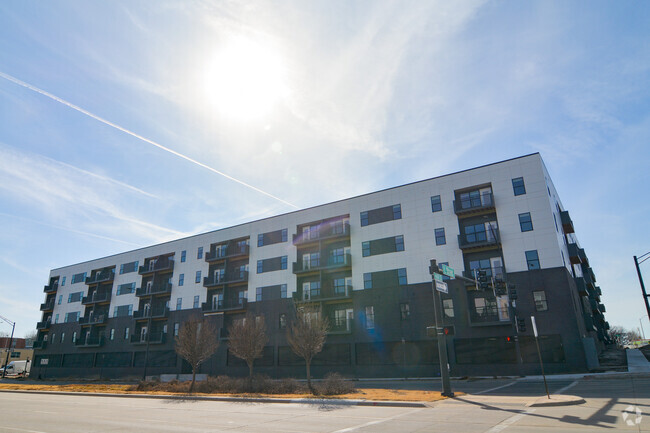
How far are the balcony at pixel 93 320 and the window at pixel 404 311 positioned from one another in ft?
163

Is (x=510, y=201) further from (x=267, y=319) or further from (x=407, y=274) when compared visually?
(x=267, y=319)

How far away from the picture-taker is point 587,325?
38.2m

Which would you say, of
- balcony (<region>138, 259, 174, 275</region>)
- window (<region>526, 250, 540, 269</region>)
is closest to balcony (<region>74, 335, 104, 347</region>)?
balcony (<region>138, 259, 174, 275</region>)

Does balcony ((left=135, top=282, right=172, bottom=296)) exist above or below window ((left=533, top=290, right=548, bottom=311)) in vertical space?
above

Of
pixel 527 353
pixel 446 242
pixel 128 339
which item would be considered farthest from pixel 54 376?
pixel 527 353

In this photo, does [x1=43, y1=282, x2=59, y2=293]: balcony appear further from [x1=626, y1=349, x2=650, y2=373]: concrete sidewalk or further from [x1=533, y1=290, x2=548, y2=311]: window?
[x1=626, y1=349, x2=650, y2=373]: concrete sidewalk

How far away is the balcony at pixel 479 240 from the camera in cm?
3512

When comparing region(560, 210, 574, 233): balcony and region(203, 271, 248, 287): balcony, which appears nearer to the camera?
region(560, 210, 574, 233): balcony

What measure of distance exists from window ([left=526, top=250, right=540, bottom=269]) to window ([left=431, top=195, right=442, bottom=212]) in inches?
354

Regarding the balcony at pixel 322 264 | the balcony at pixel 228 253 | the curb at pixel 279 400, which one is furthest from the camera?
the balcony at pixel 228 253

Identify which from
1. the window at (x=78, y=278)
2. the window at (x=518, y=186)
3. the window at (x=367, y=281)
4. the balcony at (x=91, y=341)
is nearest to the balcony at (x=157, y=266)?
the balcony at (x=91, y=341)

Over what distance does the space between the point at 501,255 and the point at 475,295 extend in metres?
4.27

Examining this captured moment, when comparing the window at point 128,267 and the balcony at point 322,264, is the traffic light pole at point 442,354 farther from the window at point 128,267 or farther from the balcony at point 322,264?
the window at point 128,267

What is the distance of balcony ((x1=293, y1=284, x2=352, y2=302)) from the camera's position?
4209 centimetres
